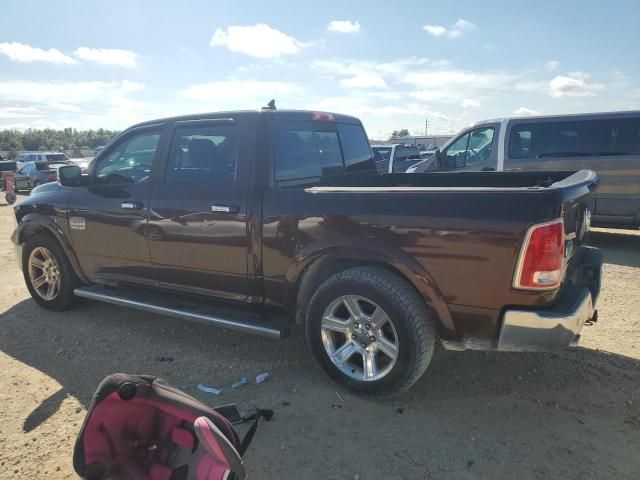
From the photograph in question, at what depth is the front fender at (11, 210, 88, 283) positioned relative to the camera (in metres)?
4.60

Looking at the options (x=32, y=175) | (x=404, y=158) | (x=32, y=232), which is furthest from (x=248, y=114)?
(x=32, y=175)

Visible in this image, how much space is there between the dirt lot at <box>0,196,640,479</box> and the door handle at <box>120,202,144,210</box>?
3.84 ft

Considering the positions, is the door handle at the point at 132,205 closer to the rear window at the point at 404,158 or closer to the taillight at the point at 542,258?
the taillight at the point at 542,258

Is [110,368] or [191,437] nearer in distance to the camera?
[191,437]

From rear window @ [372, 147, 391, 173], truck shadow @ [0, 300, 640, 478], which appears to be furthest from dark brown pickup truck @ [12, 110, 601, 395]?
rear window @ [372, 147, 391, 173]

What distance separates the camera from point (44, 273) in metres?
4.92

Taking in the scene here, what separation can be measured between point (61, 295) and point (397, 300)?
12.0ft

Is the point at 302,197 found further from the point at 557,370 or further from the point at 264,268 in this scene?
the point at 557,370

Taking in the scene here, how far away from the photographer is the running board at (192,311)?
131 inches

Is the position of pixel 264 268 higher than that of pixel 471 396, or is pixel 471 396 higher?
pixel 264 268

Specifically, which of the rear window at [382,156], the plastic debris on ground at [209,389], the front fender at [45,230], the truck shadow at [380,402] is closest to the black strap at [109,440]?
the truck shadow at [380,402]

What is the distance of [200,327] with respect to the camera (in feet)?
14.7

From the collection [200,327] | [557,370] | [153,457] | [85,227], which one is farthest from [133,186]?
[557,370]

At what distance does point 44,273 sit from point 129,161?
168 centimetres
